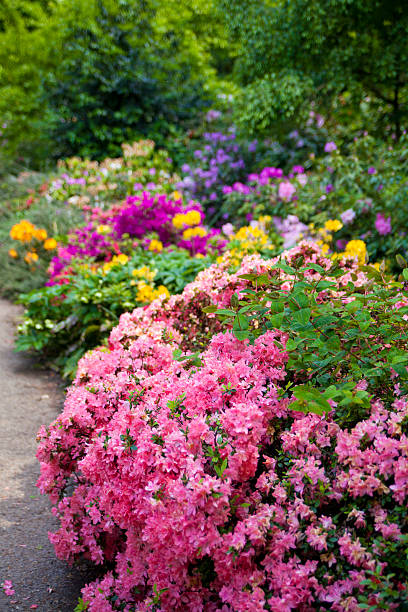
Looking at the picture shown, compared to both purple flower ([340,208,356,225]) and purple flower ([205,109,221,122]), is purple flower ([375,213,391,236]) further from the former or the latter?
purple flower ([205,109,221,122])

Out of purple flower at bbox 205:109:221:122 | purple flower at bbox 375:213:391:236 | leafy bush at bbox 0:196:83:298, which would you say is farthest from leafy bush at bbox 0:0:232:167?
purple flower at bbox 375:213:391:236

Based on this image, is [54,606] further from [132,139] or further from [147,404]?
[132,139]

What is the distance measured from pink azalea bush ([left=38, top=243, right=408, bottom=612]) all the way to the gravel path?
0.60 feet

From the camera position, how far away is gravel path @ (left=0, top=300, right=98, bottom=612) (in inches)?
79.7

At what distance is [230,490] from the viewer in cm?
144

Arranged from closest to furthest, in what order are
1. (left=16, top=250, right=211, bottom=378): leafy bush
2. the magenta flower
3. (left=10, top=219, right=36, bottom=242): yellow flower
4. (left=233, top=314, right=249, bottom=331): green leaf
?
(left=233, top=314, right=249, bottom=331): green leaf, (left=16, top=250, right=211, bottom=378): leafy bush, (left=10, top=219, right=36, bottom=242): yellow flower, the magenta flower

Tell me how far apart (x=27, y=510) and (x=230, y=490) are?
4.87 ft

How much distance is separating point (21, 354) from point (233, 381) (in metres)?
3.23

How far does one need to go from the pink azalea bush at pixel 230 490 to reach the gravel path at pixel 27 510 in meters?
0.18

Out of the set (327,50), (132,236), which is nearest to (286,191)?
(132,236)

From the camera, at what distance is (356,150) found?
6.18 m

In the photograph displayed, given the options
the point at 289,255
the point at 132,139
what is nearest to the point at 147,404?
the point at 289,255

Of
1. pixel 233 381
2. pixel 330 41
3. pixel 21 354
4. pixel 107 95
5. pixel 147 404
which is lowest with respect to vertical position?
pixel 21 354

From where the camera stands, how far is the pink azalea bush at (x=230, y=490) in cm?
134
